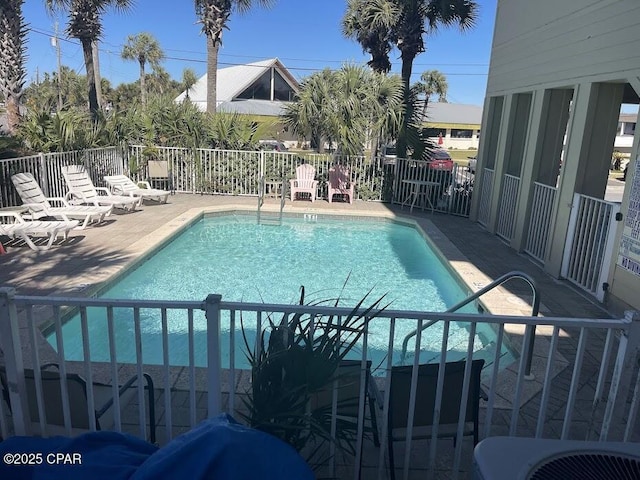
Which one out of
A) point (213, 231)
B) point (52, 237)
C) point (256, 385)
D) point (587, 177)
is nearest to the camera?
point (256, 385)

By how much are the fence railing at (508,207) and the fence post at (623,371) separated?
6.92 meters

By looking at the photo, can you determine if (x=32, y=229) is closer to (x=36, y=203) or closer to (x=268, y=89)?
(x=36, y=203)

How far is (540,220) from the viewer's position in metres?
7.75

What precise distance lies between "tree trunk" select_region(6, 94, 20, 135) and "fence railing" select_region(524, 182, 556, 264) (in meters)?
10.9

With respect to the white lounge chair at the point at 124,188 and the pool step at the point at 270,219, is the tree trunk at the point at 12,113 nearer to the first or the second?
the white lounge chair at the point at 124,188

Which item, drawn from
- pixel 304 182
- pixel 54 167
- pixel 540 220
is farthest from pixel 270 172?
pixel 540 220

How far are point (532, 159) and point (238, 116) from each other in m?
8.70

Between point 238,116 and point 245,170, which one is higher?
point 238,116

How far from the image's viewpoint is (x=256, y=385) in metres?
2.12

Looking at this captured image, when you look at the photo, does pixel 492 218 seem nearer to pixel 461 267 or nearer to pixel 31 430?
pixel 461 267

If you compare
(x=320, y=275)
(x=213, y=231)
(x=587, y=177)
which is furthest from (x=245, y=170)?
(x=587, y=177)

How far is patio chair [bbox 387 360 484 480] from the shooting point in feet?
7.98

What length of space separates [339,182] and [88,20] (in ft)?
32.8

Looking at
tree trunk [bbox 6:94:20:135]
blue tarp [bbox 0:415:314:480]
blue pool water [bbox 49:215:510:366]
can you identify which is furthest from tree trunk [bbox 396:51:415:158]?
blue tarp [bbox 0:415:314:480]
